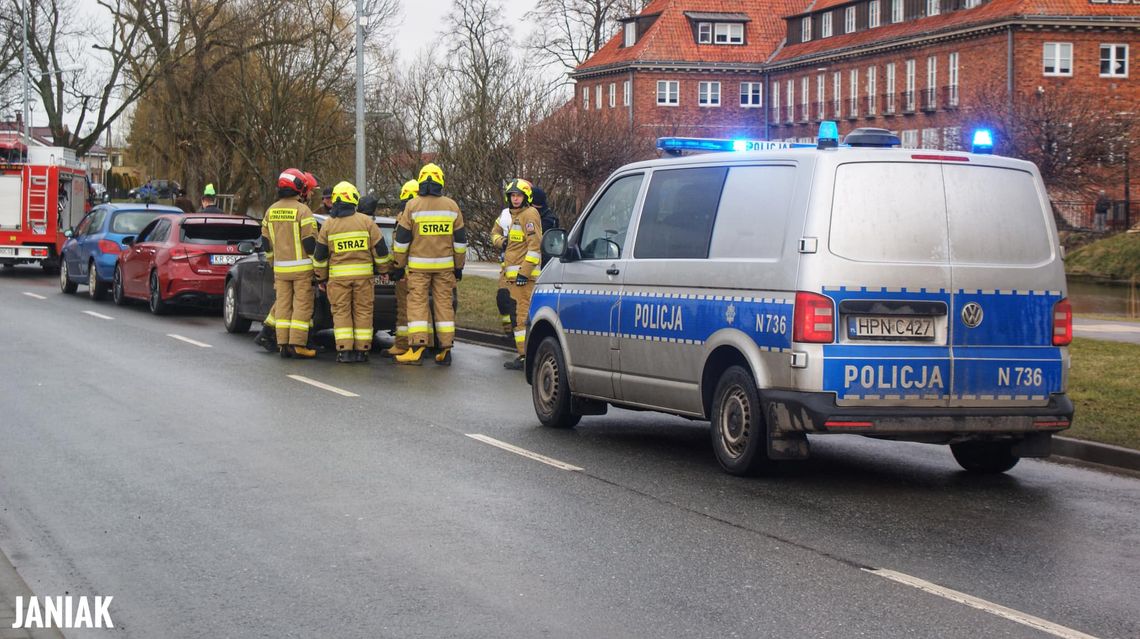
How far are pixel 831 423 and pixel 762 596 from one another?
7.89 feet

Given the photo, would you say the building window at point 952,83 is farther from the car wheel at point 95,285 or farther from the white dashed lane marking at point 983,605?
the white dashed lane marking at point 983,605

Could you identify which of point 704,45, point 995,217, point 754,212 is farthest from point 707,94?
point 995,217

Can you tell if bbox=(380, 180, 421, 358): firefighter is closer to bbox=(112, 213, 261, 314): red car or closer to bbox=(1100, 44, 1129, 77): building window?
bbox=(112, 213, 261, 314): red car

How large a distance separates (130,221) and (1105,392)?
59.2 ft

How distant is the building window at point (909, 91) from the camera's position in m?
66.4

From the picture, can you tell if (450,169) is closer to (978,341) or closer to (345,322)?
(345,322)

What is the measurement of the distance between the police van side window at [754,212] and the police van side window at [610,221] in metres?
1.23

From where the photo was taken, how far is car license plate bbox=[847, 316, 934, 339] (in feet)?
28.8

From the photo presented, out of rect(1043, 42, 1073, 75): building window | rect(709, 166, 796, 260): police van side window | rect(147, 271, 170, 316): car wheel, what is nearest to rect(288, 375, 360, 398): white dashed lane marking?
rect(709, 166, 796, 260): police van side window

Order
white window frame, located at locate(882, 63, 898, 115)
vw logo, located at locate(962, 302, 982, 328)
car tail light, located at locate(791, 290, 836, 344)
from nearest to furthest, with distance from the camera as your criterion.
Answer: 1. car tail light, located at locate(791, 290, 836, 344)
2. vw logo, located at locate(962, 302, 982, 328)
3. white window frame, located at locate(882, 63, 898, 115)

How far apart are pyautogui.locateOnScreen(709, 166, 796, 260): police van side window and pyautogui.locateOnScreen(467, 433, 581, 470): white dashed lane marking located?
1.63m

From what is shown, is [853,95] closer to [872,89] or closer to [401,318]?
[872,89]

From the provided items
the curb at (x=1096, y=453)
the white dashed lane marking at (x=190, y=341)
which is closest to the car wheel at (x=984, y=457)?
the curb at (x=1096, y=453)

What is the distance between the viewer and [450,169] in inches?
1671
